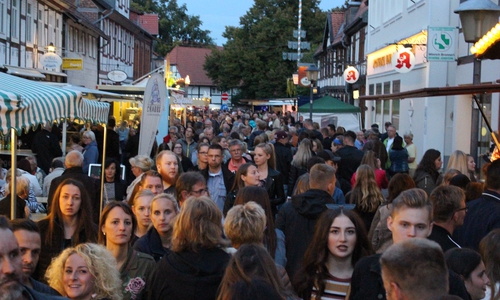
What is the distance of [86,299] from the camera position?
4461 mm

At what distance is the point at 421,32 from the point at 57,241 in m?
18.8

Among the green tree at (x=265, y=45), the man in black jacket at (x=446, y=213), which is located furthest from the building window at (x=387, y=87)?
the green tree at (x=265, y=45)

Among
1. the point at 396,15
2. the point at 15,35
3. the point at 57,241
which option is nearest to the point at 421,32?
the point at 396,15

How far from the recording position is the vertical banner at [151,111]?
41.1ft

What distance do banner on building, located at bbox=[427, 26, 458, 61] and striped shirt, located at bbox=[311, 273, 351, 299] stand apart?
14.9 m

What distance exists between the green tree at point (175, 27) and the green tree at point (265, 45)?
26.9 meters

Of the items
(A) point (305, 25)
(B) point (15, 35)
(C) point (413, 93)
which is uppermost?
(A) point (305, 25)

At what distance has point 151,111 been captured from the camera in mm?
12664

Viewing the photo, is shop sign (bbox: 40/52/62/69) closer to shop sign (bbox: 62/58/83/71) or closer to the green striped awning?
shop sign (bbox: 62/58/83/71)

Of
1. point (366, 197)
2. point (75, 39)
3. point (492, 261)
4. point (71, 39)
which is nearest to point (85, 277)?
point (492, 261)

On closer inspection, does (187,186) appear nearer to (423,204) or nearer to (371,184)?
(371,184)

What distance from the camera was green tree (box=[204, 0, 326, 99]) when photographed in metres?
70.3

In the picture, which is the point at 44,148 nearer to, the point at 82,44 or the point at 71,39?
the point at 71,39

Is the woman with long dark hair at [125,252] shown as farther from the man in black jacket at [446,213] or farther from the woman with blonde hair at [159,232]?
the man in black jacket at [446,213]
